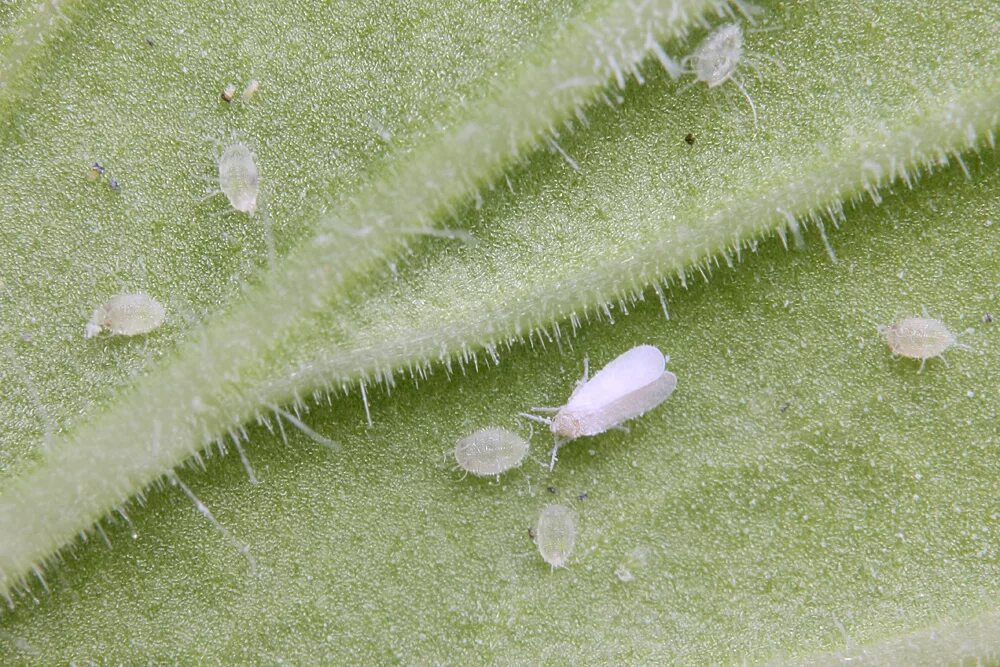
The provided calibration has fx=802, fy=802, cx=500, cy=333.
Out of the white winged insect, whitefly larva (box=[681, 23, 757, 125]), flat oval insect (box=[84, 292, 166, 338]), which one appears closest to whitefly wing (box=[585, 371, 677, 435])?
the white winged insect

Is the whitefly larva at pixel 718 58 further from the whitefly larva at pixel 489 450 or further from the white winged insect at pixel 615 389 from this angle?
the whitefly larva at pixel 489 450

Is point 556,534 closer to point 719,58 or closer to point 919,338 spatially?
point 919,338

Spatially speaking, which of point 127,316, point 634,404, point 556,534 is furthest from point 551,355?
point 127,316

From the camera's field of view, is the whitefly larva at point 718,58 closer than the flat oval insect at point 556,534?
Yes

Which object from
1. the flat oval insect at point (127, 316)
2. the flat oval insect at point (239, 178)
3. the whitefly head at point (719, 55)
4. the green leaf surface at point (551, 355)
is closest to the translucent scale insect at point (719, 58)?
the whitefly head at point (719, 55)

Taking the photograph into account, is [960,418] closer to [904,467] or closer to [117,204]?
[904,467]

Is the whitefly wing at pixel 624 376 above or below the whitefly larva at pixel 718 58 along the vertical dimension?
below
